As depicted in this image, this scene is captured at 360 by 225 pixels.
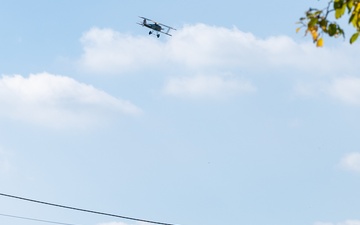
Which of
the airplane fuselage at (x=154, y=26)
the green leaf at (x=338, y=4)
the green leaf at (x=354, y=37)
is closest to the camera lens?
the green leaf at (x=338, y=4)

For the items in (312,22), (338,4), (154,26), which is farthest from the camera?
(154,26)

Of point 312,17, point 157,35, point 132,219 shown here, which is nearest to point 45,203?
point 132,219

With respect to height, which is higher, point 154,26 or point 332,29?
point 154,26

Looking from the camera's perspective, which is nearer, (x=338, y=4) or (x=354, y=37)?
(x=338, y=4)

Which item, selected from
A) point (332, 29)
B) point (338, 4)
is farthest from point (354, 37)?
point (338, 4)

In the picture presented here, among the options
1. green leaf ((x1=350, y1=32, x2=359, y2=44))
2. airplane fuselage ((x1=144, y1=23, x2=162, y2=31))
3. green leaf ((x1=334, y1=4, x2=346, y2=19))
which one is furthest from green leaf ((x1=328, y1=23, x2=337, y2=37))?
airplane fuselage ((x1=144, y1=23, x2=162, y2=31))

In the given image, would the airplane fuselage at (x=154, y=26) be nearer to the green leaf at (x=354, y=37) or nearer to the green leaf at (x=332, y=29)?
the green leaf at (x=332, y=29)

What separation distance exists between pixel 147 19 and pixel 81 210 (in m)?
42.3

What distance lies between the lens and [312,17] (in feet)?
32.2

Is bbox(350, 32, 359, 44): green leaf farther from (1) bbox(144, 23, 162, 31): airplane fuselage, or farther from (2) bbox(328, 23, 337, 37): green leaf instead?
(1) bbox(144, 23, 162, 31): airplane fuselage

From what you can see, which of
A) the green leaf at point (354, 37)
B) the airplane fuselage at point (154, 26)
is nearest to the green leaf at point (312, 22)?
the green leaf at point (354, 37)

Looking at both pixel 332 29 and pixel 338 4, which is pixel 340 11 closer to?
pixel 338 4

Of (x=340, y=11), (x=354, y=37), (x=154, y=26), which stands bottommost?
(x=354, y=37)

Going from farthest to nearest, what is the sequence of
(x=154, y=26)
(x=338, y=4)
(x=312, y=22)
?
(x=154, y=26) < (x=312, y=22) < (x=338, y=4)
